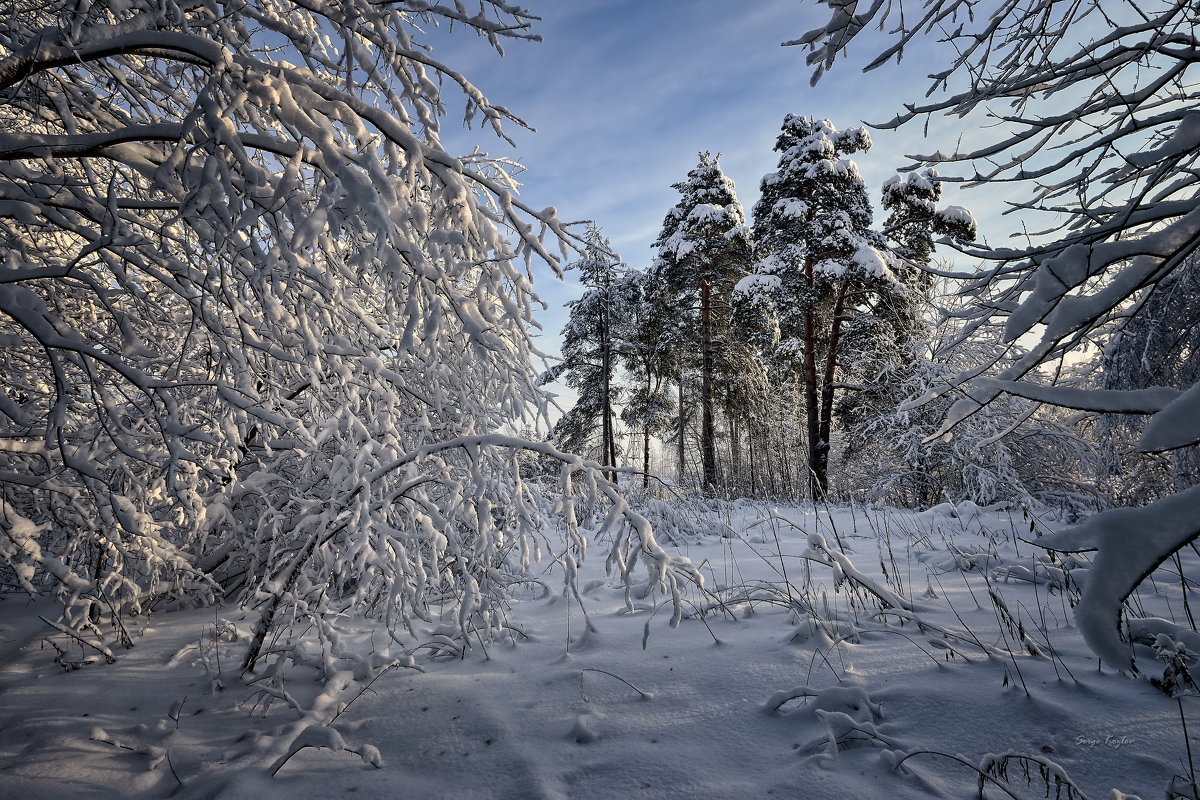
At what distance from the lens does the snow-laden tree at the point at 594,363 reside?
20.6 metres

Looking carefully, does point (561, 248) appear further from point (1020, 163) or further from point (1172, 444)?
point (1172, 444)

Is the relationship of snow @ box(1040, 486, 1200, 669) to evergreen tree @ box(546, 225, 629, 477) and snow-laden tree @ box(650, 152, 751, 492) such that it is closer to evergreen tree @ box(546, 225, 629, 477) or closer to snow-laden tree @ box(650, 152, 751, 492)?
snow-laden tree @ box(650, 152, 751, 492)

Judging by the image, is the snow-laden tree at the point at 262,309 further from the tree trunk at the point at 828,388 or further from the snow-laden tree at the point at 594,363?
the snow-laden tree at the point at 594,363

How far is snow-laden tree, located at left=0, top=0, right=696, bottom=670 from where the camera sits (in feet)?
6.20

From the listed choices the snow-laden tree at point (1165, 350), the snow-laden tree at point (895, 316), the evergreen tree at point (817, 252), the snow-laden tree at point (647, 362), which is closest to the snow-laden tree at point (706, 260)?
the snow-laden tree at point (647, 362)

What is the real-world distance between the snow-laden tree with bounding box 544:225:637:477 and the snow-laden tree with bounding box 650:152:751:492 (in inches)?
93.1

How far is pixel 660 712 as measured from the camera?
6.97 ft

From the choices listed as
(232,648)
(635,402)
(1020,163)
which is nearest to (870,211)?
(635,402)
